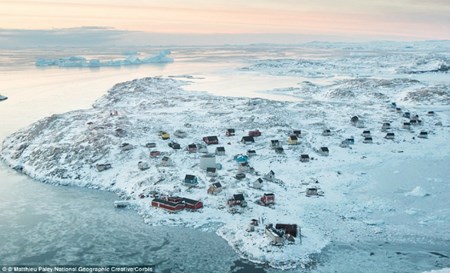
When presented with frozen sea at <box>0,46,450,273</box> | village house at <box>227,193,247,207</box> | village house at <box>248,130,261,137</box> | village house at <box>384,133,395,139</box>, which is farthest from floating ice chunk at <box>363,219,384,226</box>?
village house at <box>384,133,395,139</box>

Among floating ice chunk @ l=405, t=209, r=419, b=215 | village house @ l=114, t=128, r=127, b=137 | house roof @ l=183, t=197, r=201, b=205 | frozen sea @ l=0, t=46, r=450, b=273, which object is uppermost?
village house @ l=114, t=128, r=127, b=137

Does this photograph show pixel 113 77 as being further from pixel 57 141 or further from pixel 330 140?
pixel 330 140

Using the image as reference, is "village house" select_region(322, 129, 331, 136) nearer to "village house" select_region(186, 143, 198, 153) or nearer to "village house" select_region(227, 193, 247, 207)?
"village house" select_region(186, 143, 198, 153)

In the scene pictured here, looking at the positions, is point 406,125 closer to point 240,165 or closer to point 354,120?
point 354,120

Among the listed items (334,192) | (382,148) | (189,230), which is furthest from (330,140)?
(189,230)

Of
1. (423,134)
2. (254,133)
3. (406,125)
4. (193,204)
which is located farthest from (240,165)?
(406,125)
